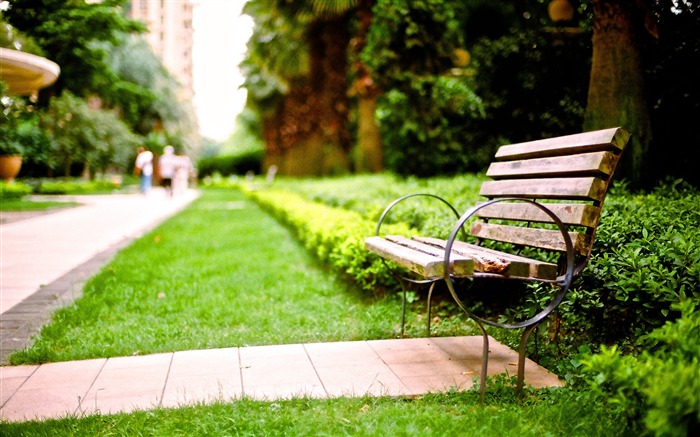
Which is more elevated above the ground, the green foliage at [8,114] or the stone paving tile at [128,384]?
the green foliage at [8,114]

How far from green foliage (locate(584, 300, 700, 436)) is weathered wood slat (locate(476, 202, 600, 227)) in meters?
0.80

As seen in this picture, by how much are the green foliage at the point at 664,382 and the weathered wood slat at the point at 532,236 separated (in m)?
0.79

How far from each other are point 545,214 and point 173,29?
8806cm

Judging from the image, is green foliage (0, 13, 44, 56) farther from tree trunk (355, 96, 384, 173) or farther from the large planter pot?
tree trunk (355, 96, 384, 173)

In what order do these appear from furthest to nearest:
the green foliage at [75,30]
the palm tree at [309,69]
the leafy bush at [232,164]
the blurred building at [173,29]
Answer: the blurred building at [173,29] → the leafy bush at [232,164] → the palm tree at [309,69] → the green foliage at [75,30]

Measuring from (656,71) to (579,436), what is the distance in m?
5.13

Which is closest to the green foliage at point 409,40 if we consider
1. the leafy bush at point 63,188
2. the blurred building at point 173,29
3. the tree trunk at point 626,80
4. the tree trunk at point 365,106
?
the tree trunk at point 365,106

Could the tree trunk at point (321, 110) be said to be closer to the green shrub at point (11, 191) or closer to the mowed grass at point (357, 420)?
the green shrub at point (11, 191)

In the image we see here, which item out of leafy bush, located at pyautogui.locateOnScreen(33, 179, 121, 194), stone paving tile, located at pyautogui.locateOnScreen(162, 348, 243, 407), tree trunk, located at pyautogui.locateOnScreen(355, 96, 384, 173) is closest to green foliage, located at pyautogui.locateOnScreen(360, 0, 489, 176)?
tree trunk, located at pyautogui.locateOnScreen(355, 96, 384, 173)

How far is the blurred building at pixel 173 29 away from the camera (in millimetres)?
76688

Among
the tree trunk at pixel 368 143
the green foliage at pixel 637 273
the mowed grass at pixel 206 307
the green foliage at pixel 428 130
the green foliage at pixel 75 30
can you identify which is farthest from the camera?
the tree trunk at pixel 368 143

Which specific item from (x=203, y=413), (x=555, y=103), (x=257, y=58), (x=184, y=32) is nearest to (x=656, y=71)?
(x=555, y=103)

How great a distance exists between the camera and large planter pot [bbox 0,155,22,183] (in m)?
17.0

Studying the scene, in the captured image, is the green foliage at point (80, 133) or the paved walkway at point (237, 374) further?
the green foliage at point (80, 133)
